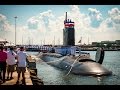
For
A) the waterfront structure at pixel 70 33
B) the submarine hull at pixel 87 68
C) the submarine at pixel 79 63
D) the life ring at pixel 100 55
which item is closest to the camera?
the submarine hull at pixel 87 68

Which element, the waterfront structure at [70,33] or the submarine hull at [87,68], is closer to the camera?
the submarine hull at [87,68]

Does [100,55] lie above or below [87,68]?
above

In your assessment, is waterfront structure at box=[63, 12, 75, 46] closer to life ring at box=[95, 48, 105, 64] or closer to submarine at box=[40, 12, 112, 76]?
submarine at box=[40, 12, 112, 76]

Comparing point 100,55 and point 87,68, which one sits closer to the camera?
point 87,68

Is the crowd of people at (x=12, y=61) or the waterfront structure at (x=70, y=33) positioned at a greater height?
the waterfront structure at (x=70, y=33)

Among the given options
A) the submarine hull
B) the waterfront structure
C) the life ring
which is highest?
the waterfront structure

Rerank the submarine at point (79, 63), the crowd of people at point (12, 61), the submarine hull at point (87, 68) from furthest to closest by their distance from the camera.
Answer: the submarine at point (79, 63) → the submarine hull at point (87, 68) → the crowd of people at point (12, 61)

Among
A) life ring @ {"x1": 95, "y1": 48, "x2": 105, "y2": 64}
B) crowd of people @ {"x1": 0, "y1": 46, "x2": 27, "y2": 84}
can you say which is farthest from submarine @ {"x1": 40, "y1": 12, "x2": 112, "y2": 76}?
crowd of people @ {"x1": 0, "y1": 46, "x2": 27, "y2": 84}

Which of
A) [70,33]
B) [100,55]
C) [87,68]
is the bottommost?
[87,68]

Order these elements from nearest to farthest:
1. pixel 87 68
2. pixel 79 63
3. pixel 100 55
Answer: pixel 87 68, pixel 79 63, pixel 100 55

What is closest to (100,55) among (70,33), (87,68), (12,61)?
(87,68)

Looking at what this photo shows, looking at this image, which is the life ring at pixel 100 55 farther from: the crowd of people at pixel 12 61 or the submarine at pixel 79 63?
the crowd of people at pixel 12 61

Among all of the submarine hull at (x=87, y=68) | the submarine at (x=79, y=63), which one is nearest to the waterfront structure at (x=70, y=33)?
the submarine at (x=79, y=63)

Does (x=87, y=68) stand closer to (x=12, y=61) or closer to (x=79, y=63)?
(x=79, y=63)
